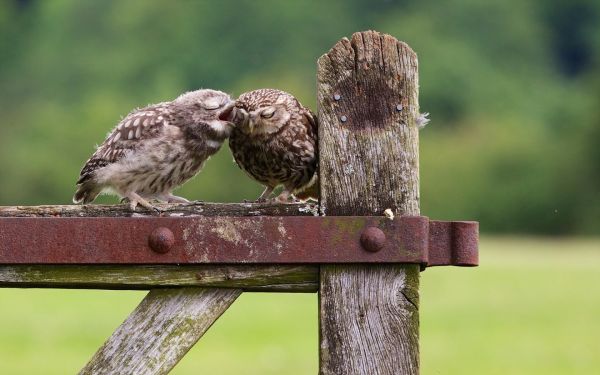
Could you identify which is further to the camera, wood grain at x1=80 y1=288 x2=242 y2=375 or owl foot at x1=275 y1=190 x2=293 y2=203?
owl foot at x1=275 y1=190 x2=293 y2=203

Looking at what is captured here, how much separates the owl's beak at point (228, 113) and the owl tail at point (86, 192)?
0.65 meters

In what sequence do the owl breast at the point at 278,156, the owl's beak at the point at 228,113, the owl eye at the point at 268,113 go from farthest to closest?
the owl's beak at the point at 228,113
the owl eye at the point at 268,113
the owl breast at the point at 278,156

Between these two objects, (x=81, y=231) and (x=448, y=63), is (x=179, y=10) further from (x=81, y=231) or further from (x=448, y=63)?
(x=81, y=231)

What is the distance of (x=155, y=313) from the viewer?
3.31 meters

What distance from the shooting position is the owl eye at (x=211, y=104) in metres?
4.42

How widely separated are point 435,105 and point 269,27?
13219 millimetres

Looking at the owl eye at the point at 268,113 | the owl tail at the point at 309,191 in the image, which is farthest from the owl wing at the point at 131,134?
the owl tail at the point at 309,191

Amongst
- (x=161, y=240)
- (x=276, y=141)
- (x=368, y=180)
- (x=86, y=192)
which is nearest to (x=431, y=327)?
(x=86, y=192)

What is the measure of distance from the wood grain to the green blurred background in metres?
13.8

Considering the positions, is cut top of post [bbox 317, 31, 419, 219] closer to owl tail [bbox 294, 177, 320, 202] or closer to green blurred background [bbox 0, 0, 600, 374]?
owl tail [bbox 294, 177, 320, 202]

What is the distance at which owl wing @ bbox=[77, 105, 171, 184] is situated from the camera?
4.54 meters

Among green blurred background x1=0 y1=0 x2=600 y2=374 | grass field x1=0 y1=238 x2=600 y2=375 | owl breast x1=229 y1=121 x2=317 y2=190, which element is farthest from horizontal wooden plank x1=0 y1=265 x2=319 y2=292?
green blurred background x1=0 y1=0 x2=600 y2=374

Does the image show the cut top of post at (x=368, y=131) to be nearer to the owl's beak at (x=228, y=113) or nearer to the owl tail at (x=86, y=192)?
the owl's beak at (x=228, y=113)

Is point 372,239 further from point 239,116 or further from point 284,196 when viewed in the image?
point 239,116
